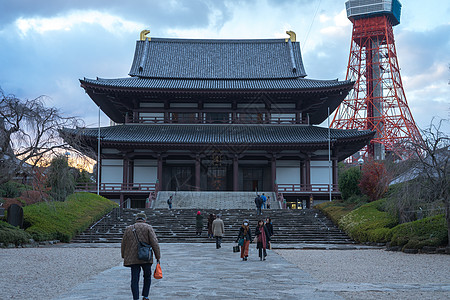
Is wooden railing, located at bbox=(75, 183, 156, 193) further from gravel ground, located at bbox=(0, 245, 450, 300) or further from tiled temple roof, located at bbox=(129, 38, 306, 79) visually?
gravel ground, located at bbox=(0, 245, 450, 300)

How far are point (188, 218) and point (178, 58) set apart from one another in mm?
25575

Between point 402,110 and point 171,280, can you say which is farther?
point 402,110

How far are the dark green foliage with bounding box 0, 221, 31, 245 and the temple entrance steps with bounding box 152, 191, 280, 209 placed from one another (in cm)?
1439

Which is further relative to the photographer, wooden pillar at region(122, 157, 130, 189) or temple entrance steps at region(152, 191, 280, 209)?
wooden pillar at region(122, 157, 130, 189)

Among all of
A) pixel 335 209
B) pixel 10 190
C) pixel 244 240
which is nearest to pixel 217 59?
pixel 335 209

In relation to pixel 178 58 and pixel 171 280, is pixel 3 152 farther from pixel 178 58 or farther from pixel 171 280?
pixel 178 58

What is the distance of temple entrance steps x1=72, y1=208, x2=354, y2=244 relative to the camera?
2552cm

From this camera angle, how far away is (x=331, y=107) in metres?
46.8

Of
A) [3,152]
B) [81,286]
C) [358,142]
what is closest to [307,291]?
[81,286]

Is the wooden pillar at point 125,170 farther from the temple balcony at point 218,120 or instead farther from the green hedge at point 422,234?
the green hedge at point 422,234

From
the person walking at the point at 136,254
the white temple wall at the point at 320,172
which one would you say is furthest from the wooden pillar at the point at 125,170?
the person walking at the point at 136,254

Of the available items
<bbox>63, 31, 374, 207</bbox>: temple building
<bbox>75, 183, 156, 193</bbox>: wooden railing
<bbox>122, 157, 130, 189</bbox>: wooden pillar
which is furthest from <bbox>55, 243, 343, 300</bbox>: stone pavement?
<bbox>122, 157, 130, 189</bbox>: wooden pillar

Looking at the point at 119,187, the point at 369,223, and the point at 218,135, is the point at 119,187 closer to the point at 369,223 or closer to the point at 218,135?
the point at 218,135

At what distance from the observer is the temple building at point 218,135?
39.3 meters
